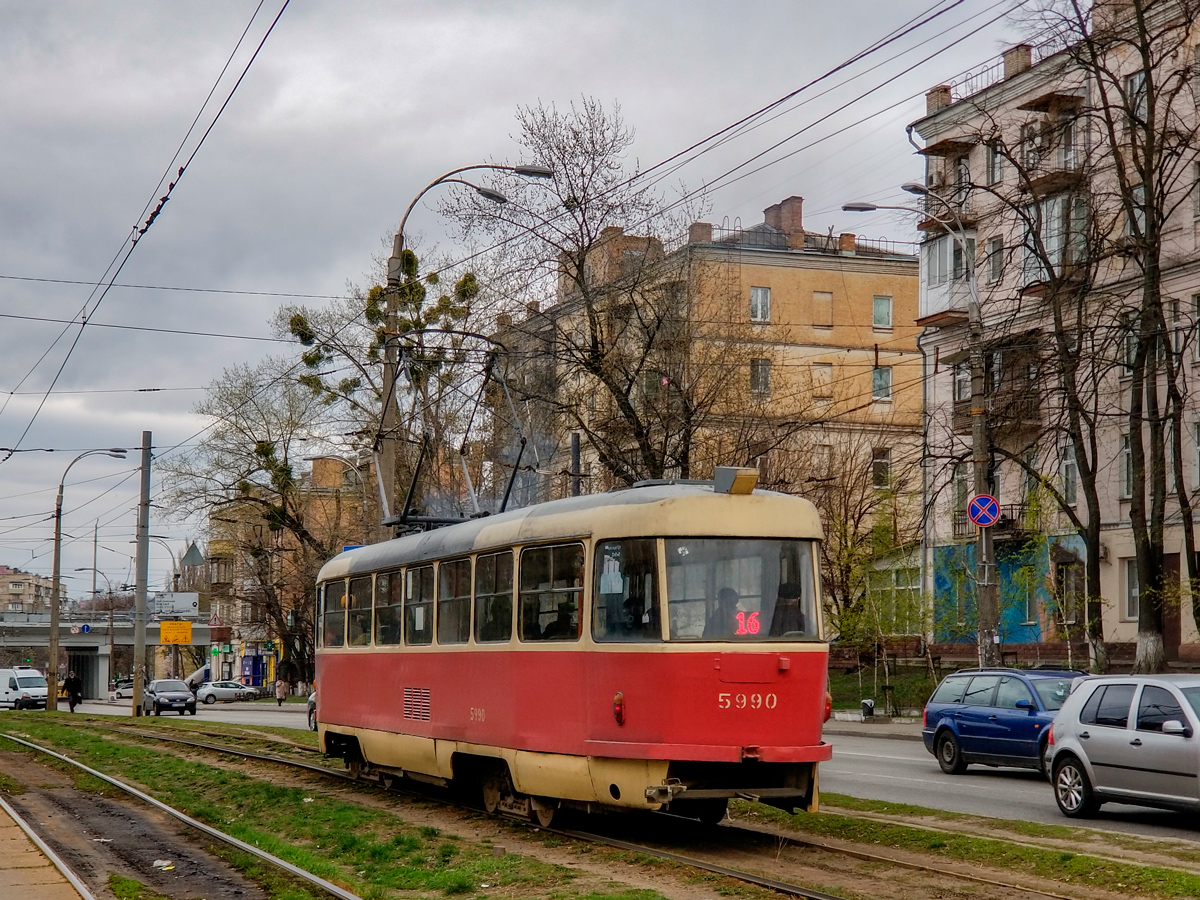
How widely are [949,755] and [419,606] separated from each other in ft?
28.3

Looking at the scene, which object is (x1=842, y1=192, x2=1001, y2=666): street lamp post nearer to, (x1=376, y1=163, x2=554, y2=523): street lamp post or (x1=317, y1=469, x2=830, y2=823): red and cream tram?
(x1=376, y1=163, x2=554, y2=523): street lamp post

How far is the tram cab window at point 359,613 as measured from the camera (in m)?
18.1

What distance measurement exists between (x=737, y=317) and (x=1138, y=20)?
9.81m

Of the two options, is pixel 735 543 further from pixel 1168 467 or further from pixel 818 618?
pixel 1168 467

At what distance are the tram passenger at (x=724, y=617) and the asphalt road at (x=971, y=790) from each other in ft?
14.8

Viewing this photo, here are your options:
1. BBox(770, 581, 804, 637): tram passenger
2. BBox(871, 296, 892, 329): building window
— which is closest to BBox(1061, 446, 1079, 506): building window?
BBox(871, 296, 892, 329): building window

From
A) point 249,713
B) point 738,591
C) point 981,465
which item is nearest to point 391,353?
point 981,465

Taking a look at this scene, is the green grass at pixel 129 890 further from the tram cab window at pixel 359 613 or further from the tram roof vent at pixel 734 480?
the tram cab window at pixel 359 613

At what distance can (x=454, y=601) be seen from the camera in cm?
1505

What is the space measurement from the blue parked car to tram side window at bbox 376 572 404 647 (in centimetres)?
822

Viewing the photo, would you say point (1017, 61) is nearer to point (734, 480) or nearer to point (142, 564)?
point (142, 564)

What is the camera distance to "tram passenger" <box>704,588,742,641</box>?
469 inches

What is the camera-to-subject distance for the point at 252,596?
63.1 meters

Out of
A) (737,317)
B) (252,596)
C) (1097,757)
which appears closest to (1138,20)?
(737,317)
